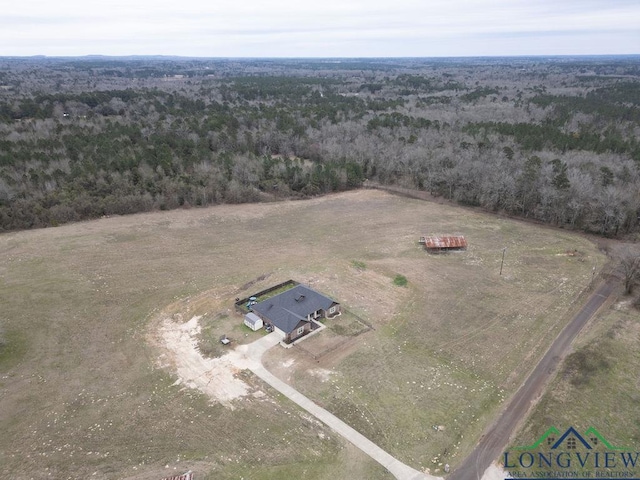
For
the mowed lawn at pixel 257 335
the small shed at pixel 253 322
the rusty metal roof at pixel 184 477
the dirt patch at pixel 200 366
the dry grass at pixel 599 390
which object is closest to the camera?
the rusty metal roof at pixel 184 477

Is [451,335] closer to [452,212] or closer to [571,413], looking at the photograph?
[571,413]

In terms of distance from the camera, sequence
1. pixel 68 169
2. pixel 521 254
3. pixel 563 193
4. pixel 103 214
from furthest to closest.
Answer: pixel 68 169
pixel 103 214
pixel 563 193
pixel 521 254

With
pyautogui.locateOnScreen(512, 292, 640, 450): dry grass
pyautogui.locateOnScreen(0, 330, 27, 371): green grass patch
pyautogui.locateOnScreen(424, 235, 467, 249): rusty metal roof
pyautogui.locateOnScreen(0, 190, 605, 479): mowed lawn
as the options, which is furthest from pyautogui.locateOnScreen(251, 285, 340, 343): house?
pyautogui.locateOnScreen(424, 235, 467, 249): rusty metal roof

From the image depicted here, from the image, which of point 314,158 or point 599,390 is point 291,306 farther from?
point 314,158

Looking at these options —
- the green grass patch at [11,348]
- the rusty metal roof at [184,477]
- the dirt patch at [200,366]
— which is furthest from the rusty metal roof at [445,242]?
the green grass patch at [11,348]

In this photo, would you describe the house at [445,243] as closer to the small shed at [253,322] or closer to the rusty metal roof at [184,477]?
the small shed at [253,322]

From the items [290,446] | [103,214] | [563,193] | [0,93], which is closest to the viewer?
[290,446]

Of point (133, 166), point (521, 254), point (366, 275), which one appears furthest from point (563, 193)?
point (133, 166)

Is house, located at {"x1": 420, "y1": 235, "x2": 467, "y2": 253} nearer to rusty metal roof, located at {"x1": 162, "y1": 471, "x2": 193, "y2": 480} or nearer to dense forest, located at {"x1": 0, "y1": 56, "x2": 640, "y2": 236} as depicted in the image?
dense forest, located at {"x1": 0, "y1": 56, "x2": 640, "y2": 236}
